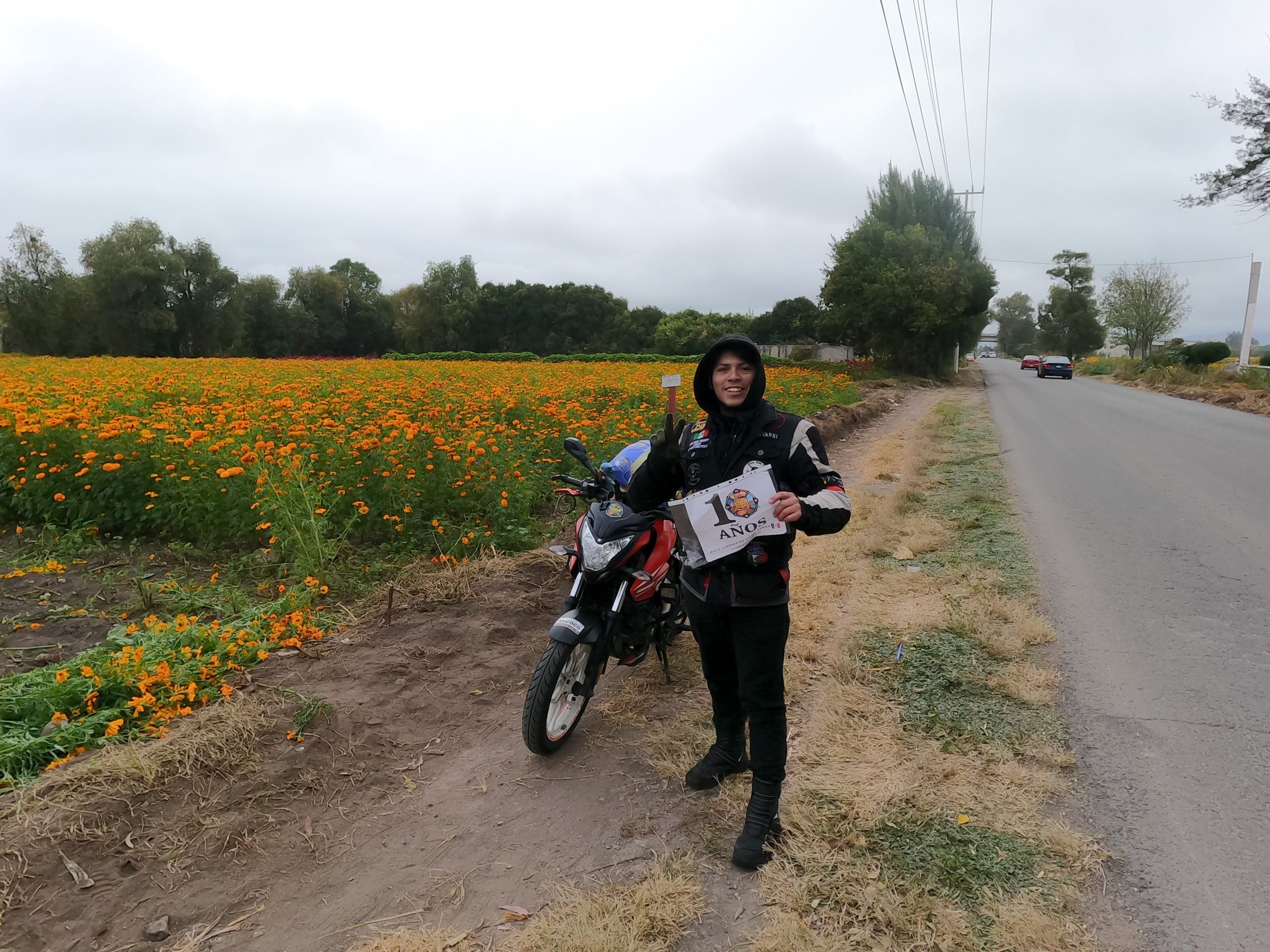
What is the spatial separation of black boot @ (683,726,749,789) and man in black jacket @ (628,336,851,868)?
12.2 inches

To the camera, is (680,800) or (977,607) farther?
(977,607)

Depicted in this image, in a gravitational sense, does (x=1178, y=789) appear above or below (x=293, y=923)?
above

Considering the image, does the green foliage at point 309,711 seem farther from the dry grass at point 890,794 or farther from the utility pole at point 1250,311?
the utility pole at point 1250,311

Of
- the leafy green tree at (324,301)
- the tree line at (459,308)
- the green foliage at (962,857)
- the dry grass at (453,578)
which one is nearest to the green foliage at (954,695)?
the green foliage at (962,857)

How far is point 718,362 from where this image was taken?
97.1 inches

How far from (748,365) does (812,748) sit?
5.52 feet

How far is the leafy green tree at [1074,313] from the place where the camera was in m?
66.7

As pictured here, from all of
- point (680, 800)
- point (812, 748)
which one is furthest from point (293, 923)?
point (812, 748)

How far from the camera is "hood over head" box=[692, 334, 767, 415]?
95.4 inches

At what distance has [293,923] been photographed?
221 cm

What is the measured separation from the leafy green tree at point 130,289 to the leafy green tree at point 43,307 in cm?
101

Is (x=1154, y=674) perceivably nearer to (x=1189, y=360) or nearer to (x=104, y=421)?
(x=104, y=421)

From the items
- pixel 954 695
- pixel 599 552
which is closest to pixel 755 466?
pixel 599 552

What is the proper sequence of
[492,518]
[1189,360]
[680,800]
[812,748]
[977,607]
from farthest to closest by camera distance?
[1189,360]
[492,518]
[977,607]
[812,748]
[680,800]
